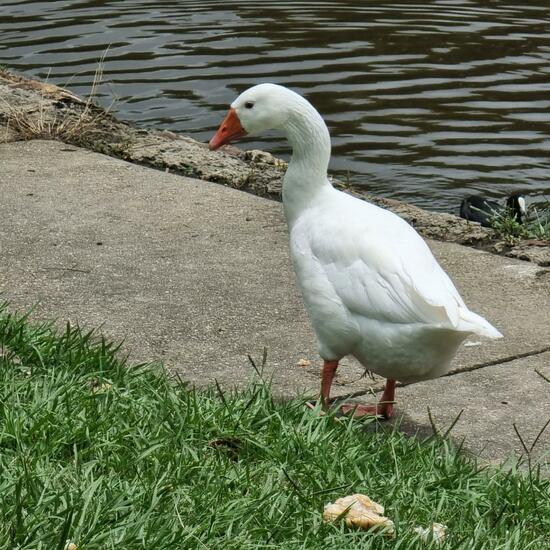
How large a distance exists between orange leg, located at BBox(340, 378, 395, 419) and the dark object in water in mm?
2537

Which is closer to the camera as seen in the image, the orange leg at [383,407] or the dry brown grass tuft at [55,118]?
the orange leg at [383,407]

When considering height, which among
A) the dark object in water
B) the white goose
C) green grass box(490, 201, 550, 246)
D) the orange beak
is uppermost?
the orange beak

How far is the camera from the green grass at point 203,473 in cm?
313

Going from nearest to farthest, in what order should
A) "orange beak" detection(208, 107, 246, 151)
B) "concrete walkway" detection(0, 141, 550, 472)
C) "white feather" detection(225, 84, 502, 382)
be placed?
1. "white feather" detection(225, 84, 502, 382)
2. "concrete walkway" detection(0, 141, 550, 472)
3. "orange beak" detection(208, 107, 246, 151)

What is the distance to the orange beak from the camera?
520 cm

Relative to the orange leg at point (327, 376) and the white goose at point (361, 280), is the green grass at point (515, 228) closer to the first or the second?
the white goose at point (361, 280)

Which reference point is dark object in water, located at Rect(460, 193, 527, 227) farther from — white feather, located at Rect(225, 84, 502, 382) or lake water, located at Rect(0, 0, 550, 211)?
white feather, located at Rect(225, 84, 502, 382)

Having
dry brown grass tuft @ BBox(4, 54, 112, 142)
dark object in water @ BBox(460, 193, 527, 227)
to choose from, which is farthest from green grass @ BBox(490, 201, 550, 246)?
dry brown grass tuft @ BBox(4, 54, 112, 142)

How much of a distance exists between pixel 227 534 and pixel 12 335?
172 cm

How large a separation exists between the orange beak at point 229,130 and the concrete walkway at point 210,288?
719 millimetres

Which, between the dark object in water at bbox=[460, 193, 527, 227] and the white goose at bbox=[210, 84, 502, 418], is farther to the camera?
the dark object in water at bbox=[460, 193, 527, 227]

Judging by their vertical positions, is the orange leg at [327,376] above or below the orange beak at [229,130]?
below

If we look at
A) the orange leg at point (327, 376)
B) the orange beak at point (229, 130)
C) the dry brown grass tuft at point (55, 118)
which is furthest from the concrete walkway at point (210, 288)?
the orange beak at point (229, 130)

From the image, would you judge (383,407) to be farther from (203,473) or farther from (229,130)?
(229,130)
